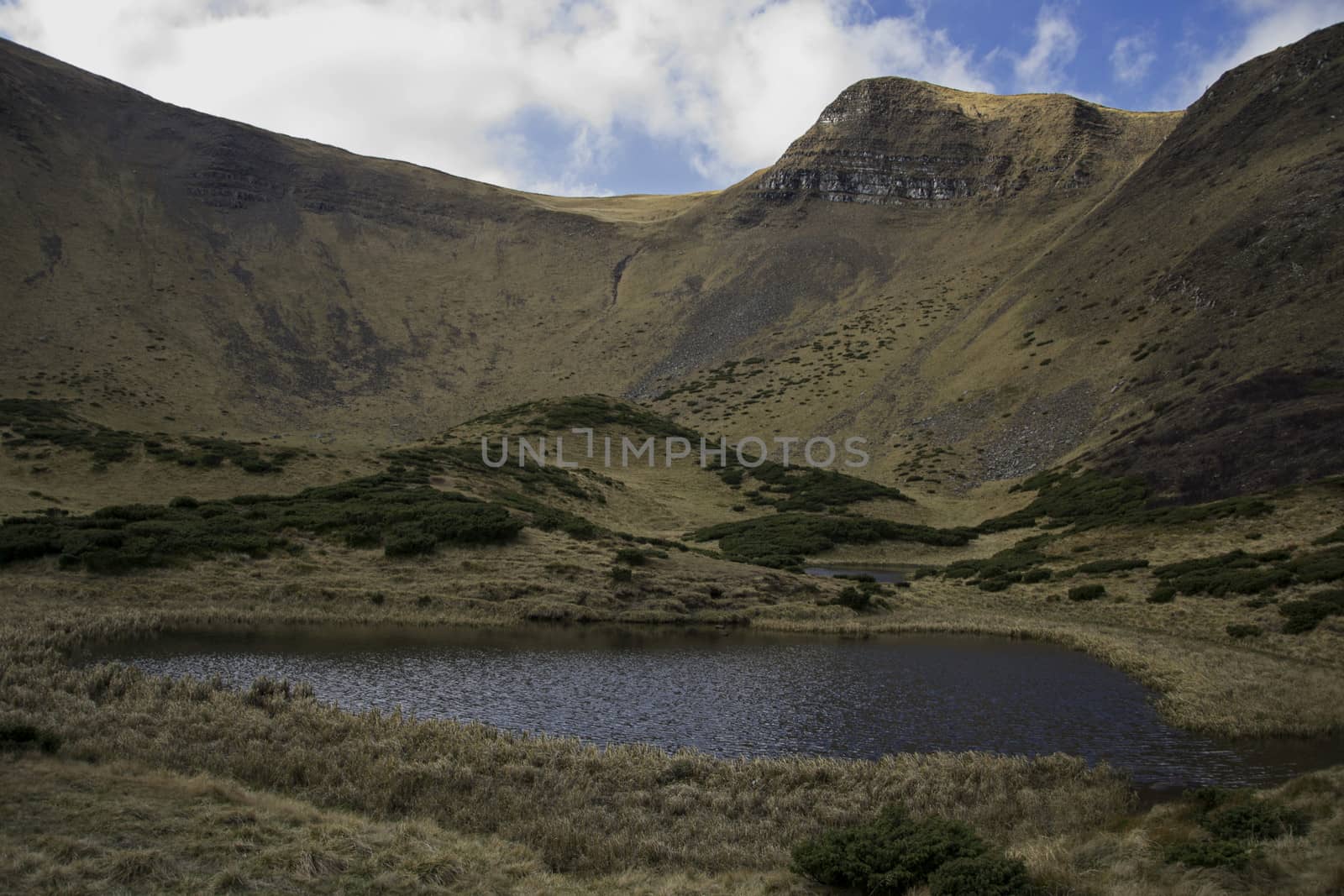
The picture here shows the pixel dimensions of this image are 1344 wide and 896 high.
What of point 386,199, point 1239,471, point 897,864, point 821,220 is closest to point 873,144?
point 821,220

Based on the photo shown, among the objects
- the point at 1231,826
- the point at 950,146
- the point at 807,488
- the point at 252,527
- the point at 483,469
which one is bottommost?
the point at 1231,826

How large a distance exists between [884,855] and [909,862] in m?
0.40

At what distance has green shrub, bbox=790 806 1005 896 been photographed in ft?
40.1

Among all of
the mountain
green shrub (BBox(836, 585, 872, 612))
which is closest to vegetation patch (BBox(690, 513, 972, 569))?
the mountain

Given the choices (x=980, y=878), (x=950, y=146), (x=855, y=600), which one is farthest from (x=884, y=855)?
(x=950, y=146)

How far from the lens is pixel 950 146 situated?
6545 inches

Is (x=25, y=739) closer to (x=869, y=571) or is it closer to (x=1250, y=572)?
(x=1250, y=572)

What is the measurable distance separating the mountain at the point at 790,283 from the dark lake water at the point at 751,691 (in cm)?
3527

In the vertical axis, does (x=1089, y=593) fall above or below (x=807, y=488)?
below

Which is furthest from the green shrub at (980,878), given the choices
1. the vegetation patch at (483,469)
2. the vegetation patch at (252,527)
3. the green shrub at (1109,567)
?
the vegetation patch at (483,469)

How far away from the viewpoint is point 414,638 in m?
29.9

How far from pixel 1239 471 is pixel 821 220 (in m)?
116

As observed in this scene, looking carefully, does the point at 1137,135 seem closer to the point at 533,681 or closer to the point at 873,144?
the point at 873,144

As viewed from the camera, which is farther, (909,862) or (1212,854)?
(909,862)
